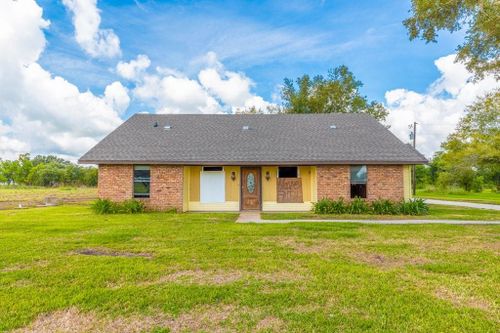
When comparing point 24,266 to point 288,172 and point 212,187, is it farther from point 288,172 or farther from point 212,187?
point 288,172

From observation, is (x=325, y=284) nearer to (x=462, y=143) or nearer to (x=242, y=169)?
(x=242, y=169)

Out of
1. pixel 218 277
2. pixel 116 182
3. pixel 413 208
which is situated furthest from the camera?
pixel 116 182

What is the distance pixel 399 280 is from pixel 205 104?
24.2 meters

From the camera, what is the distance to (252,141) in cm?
1438

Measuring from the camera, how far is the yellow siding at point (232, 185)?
13.6m

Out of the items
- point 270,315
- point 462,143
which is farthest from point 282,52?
point 462,143

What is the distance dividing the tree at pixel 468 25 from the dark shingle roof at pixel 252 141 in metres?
4.19

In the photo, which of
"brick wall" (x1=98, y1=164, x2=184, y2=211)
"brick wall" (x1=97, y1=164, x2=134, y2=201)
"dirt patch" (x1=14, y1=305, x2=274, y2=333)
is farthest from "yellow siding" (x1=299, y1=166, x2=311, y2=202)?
"dirt patch" (x1=14, y1=305, x2=274, y2=333)

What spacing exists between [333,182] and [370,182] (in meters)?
1.54

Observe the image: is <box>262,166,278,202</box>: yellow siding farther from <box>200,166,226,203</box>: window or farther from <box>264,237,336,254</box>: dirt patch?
<box>264,237,336,254</box>: dirt patch

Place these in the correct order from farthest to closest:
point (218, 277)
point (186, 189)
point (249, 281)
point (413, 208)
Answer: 1. point (186, 189)
2. point (413, 208)
3. point (218, 277)
4. point (249, 281)

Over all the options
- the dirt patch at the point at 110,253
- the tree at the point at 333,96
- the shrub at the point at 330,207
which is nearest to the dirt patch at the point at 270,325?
the dirt patch at the point at 110,253

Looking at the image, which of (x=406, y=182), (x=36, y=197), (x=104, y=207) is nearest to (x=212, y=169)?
(x=104, y=207)

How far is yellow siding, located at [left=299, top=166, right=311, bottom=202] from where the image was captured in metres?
13.6
